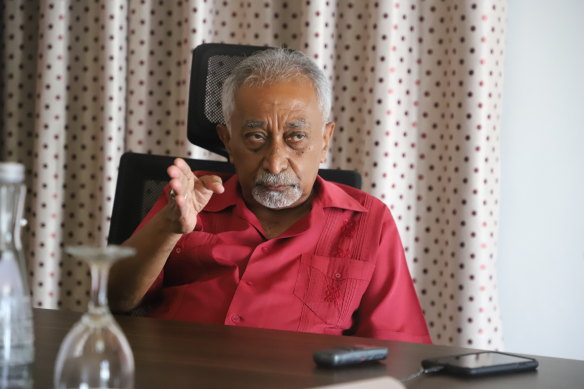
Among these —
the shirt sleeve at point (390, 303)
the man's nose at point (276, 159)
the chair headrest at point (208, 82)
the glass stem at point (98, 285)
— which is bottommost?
the shirt sleeve at point (390, 303)

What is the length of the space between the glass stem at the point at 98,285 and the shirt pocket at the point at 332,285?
35.6 inches

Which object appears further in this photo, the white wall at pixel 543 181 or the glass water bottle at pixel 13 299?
the white wall at pixel 543 181

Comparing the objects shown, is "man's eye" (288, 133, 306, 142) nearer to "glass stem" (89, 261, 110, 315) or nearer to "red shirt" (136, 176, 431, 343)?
"red shirt" (136, 176, 431, 343)

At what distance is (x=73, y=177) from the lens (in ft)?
9.46

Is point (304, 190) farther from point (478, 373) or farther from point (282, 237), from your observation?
point (478, 373)

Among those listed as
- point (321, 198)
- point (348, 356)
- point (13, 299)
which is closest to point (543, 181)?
point (321, 198)

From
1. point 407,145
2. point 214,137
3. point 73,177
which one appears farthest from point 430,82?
point 73,177

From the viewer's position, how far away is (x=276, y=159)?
5.21 feet

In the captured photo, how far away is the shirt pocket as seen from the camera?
1.46m

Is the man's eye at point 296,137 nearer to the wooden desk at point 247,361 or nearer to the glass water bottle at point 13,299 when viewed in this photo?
the wooden desk at point 247,361

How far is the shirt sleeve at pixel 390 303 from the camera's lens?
1.48m

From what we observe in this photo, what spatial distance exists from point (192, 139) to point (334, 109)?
979mm

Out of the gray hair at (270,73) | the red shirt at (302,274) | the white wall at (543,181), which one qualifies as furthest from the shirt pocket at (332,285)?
the white wall at (543,181)

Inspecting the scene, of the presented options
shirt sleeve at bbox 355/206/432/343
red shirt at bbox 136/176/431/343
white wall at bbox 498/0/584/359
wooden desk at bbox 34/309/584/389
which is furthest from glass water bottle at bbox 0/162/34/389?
white wall at bbox 498/0/584/359
